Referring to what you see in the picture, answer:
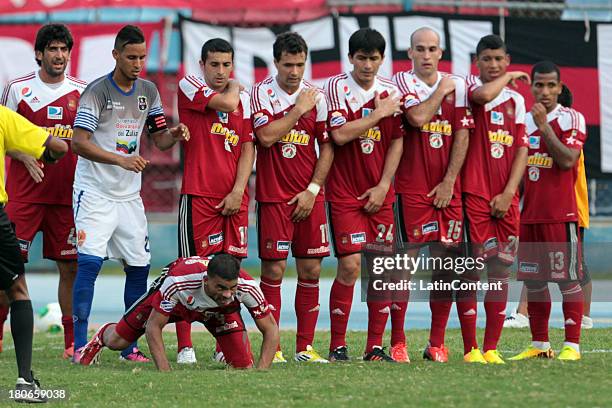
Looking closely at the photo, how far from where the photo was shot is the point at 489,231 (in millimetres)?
9062

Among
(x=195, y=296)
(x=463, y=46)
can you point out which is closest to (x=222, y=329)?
(x=195, y=296)

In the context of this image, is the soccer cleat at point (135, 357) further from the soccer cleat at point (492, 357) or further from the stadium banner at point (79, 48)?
the stadium banner at point (79, 48)

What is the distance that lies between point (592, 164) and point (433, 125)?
812 cm

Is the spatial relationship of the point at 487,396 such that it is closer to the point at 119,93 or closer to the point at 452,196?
the point at 452,196

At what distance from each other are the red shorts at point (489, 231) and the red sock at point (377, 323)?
814mm

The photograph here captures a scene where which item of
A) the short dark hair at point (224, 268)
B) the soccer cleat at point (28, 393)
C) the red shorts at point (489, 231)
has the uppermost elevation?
the red shorts at point (489, 231)

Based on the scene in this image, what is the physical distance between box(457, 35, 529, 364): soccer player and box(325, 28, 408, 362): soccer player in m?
0.57

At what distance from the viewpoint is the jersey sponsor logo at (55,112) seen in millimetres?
9742

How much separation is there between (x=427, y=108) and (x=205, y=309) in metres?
2.27

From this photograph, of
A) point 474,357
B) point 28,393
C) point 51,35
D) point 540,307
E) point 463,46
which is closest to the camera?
point 28,393

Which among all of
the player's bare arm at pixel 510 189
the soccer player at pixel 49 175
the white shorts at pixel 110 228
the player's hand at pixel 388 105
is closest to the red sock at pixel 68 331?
the soccer player at pixel 49 175

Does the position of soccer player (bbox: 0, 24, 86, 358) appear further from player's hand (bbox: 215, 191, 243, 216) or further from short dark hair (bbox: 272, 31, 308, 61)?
short dark hair (bbox: 272, 31, 308, 61)

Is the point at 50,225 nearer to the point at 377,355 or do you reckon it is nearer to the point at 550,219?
the point at 377,355

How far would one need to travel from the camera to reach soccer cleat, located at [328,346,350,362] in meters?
8.96
